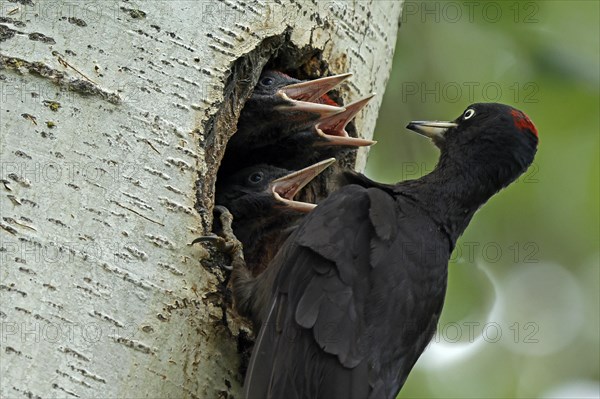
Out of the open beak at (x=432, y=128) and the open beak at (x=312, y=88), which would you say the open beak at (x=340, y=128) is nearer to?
the open beak at (x=312, y=88)

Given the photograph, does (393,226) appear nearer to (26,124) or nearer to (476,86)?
(26,124)

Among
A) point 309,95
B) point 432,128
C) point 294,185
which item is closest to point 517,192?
point 432,128

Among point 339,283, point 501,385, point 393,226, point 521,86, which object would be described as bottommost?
point 501,385

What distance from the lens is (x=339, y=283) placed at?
3.34 m

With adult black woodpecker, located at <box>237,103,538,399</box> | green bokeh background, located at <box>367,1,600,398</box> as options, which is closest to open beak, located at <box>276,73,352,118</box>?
adult black woodpecker, located at <box>237,103,538,399</box>

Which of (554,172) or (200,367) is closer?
(200,367)

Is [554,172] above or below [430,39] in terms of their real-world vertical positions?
below

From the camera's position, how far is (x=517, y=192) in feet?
18.9

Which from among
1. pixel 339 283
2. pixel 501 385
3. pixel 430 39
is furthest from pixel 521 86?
pixel 339 283

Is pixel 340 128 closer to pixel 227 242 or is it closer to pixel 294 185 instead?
pixel 294 185

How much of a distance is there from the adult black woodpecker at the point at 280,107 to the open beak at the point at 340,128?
4 centimetres

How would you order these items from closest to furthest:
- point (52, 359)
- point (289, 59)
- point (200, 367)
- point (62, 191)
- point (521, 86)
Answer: point (52, 359)
point (62, 191)
point (200, 367)
point (289, 59)
point (521, 86)

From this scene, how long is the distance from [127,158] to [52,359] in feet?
2.29

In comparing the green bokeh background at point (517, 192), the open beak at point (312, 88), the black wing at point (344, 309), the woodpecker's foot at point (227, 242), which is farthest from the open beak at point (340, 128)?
the green bokeh background at point (517, 192)
